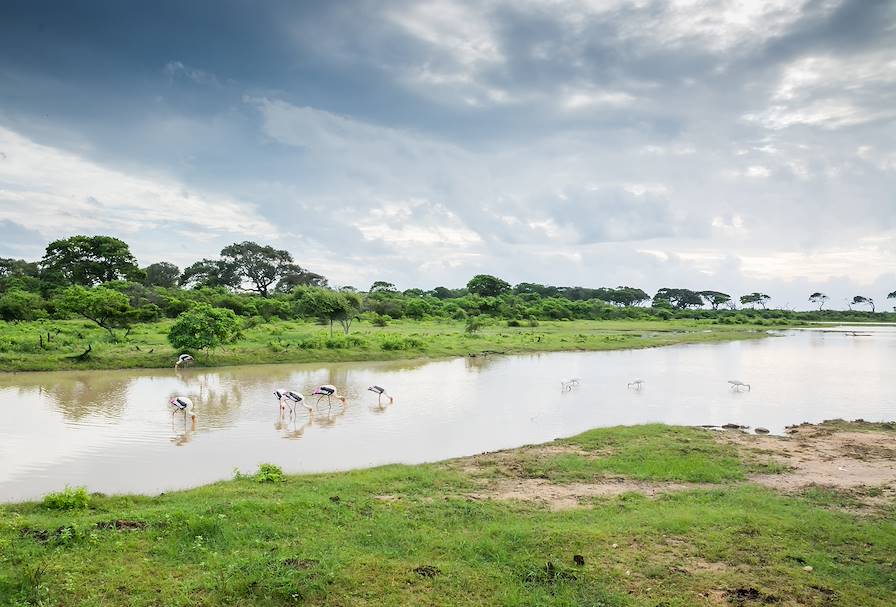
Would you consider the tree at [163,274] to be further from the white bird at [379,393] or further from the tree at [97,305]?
the white bird at [379,393]

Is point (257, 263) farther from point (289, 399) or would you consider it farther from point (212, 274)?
point (289, 399)

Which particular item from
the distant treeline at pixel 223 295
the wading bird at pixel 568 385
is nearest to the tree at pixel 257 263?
the distant treeline at pixel 223 295

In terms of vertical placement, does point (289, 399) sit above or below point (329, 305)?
below

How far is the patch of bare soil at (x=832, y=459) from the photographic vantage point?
11.0 meters

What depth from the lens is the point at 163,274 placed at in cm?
8175

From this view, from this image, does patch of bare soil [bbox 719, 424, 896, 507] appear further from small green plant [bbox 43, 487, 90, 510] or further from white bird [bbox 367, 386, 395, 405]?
small green plant [bbox 43, 487, 90, 510]

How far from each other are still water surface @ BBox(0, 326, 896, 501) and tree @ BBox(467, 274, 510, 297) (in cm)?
6520

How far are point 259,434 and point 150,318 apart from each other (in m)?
31.7

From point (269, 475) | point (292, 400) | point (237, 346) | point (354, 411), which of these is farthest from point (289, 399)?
point (237, 346)

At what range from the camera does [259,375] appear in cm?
2716

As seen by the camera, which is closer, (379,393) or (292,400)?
(292,400)

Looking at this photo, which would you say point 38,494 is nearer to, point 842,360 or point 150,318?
point 150,318

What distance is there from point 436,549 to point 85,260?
63.3m

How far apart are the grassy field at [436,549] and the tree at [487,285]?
88870 millimetres
